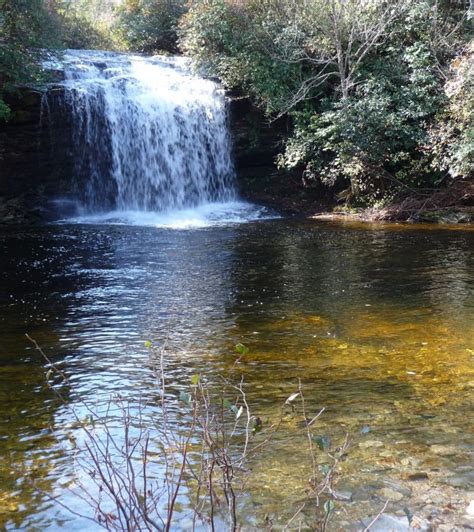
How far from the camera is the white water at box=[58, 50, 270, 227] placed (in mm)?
15906

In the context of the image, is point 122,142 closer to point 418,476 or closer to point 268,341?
point 268,341

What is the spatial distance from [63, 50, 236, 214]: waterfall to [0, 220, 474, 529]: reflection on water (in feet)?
17.7

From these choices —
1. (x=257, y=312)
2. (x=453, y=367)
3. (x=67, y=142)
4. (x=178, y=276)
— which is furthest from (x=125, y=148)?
(x=453, y=367)

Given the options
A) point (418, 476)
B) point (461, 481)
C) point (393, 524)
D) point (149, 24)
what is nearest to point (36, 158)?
point (149, 24)

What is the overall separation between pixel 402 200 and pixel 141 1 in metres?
13.5

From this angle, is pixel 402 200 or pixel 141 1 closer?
pixel 402 200

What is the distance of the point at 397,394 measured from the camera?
4234mm

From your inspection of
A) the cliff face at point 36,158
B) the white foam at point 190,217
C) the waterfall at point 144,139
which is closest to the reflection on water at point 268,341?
the white foam at point 190,217

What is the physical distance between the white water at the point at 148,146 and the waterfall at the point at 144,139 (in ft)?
0.09

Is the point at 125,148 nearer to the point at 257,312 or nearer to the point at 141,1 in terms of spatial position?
the point at 141,1

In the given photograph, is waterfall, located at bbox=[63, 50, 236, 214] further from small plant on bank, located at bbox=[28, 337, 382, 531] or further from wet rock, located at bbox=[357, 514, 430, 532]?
wet rock, located at bbox=[357, 514, 430, 532]

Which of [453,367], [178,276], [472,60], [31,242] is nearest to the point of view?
[453,367]

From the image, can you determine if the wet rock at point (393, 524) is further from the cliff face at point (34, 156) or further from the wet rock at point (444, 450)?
the cliff face at point (34, 156)

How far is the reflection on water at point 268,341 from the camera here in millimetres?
3301
